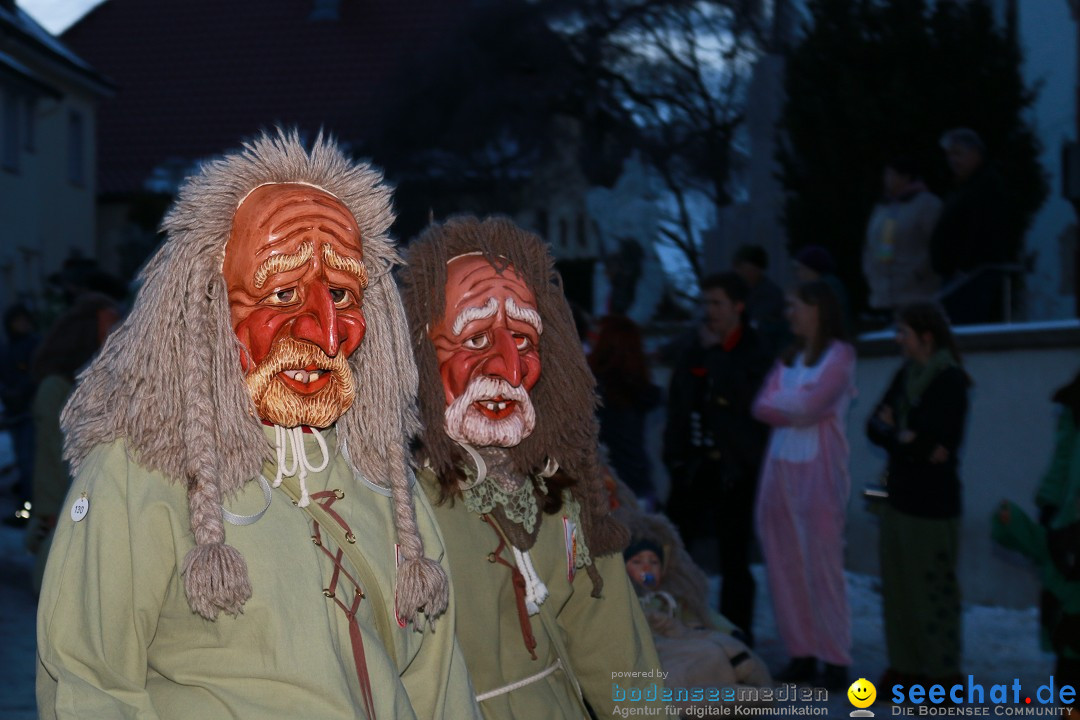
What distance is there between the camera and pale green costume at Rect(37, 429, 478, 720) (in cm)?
255

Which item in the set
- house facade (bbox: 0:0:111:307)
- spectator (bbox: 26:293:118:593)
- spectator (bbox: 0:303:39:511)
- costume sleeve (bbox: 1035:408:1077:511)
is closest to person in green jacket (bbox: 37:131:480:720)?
costume sleeve (bbox: 1035:408:1077:511)

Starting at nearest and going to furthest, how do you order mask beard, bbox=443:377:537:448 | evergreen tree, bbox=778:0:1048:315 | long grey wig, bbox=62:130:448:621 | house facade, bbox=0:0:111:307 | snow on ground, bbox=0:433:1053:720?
long grey wig, bbox=62:130:448:621, mask beard, bbox=443:377:537:448, snow on ground, bbox=0:433:1053:720, evergreen tree, bbox=778:0:1048:315, house facade, bbox=0:0:111:307

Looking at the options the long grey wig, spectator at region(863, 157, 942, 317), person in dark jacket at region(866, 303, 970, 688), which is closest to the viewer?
the long grey wig

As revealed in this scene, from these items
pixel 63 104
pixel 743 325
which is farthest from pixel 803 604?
pixel 63 104

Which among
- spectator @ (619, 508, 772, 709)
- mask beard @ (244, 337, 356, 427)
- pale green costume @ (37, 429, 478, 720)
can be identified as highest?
mask beard @ (244, 337, 356, 427)

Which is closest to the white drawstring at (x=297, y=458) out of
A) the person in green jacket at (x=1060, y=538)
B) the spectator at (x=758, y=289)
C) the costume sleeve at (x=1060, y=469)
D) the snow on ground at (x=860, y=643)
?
the person in green jacket at (x=1060, y=538)

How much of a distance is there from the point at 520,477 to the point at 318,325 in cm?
95

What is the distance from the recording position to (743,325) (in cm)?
784

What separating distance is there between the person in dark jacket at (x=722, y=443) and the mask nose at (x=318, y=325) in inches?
191

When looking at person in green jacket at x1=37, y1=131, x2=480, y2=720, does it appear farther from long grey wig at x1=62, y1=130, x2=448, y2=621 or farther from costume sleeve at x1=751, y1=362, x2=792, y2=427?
costume sleeve at x1=751, y1=362, x2=792, y2=427

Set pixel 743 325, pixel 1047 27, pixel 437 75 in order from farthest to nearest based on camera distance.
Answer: pixel 437 75
pixel 1047 27
pixel 743 325

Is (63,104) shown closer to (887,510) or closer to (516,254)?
(887,510)

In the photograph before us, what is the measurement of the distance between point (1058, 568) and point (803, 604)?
1.87 m
